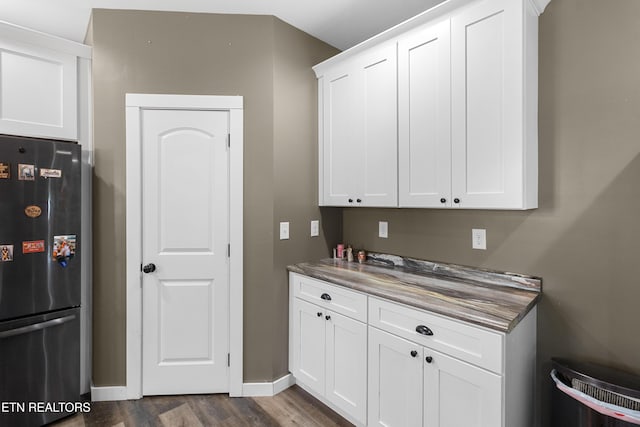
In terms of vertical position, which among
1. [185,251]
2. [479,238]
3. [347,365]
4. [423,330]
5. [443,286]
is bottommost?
[347,365]

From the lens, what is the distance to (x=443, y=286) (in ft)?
6.31

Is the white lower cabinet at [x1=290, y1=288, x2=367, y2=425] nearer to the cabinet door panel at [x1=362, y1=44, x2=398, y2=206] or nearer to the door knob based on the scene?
the cabinet door panel at [x1=362, y1=44, x2=398, y2=206]

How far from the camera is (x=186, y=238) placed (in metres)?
2.38

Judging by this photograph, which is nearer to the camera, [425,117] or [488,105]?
[488,105]

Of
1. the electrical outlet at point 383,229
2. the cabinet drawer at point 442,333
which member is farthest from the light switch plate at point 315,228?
the cabinet drawer at point 442,333

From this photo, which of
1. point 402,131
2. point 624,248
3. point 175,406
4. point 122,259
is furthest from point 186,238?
point 624,248

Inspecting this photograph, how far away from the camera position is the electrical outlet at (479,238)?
6.64 feet

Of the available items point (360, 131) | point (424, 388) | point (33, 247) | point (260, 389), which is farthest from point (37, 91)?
point (424, 388)

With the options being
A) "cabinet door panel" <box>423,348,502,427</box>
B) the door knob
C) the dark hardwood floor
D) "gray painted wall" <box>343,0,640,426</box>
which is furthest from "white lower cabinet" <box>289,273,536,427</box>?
the door knob

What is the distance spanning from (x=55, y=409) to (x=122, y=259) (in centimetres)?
99

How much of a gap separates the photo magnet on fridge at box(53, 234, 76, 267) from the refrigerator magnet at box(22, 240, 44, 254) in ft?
0.22

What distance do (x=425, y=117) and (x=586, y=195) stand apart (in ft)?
3.04

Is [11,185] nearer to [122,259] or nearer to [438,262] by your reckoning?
[122,259]

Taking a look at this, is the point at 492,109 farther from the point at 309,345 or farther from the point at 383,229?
the point at 309,345
